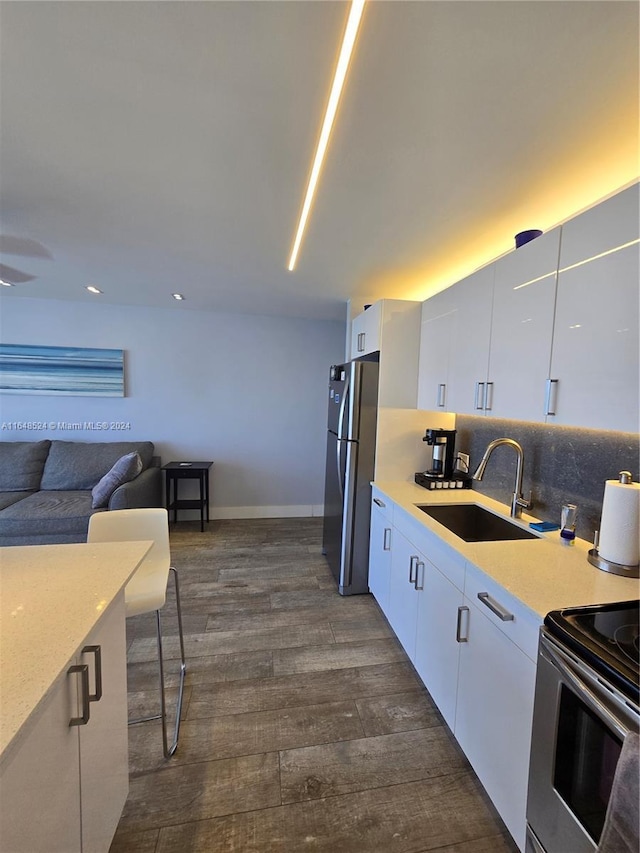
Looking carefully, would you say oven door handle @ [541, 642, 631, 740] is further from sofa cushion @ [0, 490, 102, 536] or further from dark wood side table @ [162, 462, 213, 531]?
dark wood side table @ [162, 462, 213, 531]

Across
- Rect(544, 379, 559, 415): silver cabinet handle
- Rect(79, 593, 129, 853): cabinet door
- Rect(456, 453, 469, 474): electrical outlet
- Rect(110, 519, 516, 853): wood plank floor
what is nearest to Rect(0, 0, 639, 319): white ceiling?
Rect(544, 379, 559, 415): silver cabinet handle

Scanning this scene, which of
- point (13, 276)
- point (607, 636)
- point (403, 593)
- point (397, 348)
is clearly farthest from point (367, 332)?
point (13, 276)

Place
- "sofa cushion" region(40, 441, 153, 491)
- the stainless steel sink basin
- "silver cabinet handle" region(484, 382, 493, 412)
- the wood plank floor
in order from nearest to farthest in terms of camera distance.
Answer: the wood plank floor
"silver cabinet handle" region(484, 382, 493, 412)
the stainless steel sink basin
"sofa cushion" region(40, 441, 153, 491)

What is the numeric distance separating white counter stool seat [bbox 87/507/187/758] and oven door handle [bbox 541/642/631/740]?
1.43m

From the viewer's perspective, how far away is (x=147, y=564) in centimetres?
174

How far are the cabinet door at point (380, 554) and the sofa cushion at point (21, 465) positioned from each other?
10.9 feet

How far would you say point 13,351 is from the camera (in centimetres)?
374

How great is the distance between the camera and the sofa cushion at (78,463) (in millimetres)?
3538

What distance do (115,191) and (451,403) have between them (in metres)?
2.05

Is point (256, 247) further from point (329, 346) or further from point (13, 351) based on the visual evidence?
point (13, 351)

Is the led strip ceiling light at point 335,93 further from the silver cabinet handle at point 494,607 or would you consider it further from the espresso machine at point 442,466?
the silver cabinet handle at point 494,607

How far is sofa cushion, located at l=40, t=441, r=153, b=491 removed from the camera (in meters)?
3.54

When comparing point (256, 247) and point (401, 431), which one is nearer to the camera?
point (256, 247)

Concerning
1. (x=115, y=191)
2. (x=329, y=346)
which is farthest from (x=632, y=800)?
(x=329, y=346)
